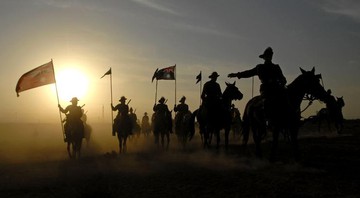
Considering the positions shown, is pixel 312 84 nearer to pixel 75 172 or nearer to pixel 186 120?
pixel 75 172

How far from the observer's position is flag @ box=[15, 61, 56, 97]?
24.7m

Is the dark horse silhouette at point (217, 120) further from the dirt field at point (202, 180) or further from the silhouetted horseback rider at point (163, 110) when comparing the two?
the silhouetted horseback rider at point (163, 110)

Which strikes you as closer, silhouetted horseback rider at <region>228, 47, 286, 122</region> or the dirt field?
the dirt field

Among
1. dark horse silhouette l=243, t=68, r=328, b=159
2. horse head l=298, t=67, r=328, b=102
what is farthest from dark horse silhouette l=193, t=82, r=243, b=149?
horse head l=298, t=67, r=328, b=102

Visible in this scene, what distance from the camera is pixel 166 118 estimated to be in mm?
25969

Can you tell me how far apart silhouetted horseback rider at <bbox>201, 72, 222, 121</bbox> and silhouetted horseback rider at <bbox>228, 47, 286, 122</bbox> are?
4304 millimetres

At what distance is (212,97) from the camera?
63.2ft

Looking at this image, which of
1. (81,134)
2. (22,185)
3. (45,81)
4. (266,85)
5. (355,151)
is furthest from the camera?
(45,81)

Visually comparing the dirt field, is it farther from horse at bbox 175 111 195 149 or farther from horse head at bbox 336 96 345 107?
horse head at bbox 336 96 345 107

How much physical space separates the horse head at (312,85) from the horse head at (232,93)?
20.8ft

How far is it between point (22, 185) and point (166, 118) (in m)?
13.7

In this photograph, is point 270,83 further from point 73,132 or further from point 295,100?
point 73,132

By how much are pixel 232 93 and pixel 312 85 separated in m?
6.62

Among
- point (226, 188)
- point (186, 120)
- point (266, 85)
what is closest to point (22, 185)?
point (226, 188)
